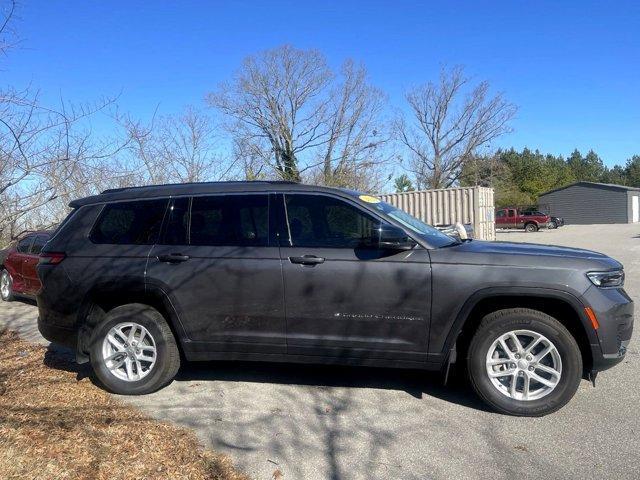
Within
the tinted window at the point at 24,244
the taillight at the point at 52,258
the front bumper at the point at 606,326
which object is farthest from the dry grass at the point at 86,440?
the tinted window at the point at 24,244

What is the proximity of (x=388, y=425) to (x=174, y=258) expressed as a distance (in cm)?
227

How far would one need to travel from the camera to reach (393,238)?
4211 millimetres

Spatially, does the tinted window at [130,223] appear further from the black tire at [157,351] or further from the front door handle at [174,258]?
the black tire at [157,351]

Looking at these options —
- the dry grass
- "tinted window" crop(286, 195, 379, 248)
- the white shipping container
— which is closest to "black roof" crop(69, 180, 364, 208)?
"tinted window" crop(286, 195, 379, 248)

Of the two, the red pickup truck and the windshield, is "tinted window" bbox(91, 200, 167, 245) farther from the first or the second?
the red pickup truck

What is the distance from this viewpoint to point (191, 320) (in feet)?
15.0

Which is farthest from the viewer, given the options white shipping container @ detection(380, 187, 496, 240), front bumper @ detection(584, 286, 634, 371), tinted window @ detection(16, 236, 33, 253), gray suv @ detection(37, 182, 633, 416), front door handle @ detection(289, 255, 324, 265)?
white shipping container @ detection(380, 187, 496, 240)

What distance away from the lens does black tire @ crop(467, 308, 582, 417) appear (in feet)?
13.1

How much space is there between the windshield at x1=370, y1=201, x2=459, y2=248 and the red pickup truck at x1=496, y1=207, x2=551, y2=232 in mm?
38829

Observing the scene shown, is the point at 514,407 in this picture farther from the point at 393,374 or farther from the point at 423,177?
the point at 423,177

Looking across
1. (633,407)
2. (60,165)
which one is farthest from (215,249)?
(60,165)

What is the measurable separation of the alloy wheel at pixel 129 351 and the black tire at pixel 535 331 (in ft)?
9.13

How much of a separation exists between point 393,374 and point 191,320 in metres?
2.02

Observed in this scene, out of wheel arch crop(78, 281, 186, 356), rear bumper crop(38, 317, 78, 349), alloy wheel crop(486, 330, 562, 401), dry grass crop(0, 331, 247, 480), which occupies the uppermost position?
wheel arch crop(78, 281, 186, 356)
